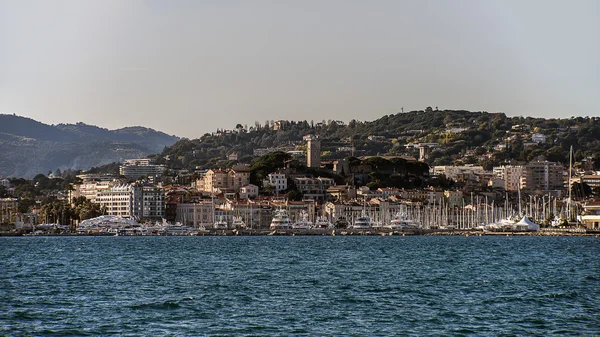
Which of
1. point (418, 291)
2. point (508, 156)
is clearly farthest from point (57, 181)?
point (418, 291)

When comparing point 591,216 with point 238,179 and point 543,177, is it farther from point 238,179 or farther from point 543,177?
point 543,177

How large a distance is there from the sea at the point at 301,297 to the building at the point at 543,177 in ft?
353

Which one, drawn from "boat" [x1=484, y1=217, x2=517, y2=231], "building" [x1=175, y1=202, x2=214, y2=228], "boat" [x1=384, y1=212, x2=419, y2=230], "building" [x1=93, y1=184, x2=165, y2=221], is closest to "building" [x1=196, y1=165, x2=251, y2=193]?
"building" [x1=93, y1=184, x2=165, y2=221]

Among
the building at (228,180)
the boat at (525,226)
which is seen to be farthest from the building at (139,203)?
the boat at (525,226)

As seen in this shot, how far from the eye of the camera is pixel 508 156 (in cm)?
18850

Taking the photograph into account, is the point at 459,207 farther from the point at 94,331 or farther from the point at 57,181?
the point at 94,331

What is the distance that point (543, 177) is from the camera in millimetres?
156625

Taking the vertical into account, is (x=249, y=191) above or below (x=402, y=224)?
above

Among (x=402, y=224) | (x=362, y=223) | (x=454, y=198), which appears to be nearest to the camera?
(x=402, y=224)

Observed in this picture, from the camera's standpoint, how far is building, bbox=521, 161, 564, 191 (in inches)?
6107

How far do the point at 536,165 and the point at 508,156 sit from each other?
30.4 metres

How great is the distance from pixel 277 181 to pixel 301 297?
10633cm

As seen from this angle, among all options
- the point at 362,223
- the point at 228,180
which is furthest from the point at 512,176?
the point at 362,223

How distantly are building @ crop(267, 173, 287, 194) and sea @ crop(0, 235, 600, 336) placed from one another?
279 feet
